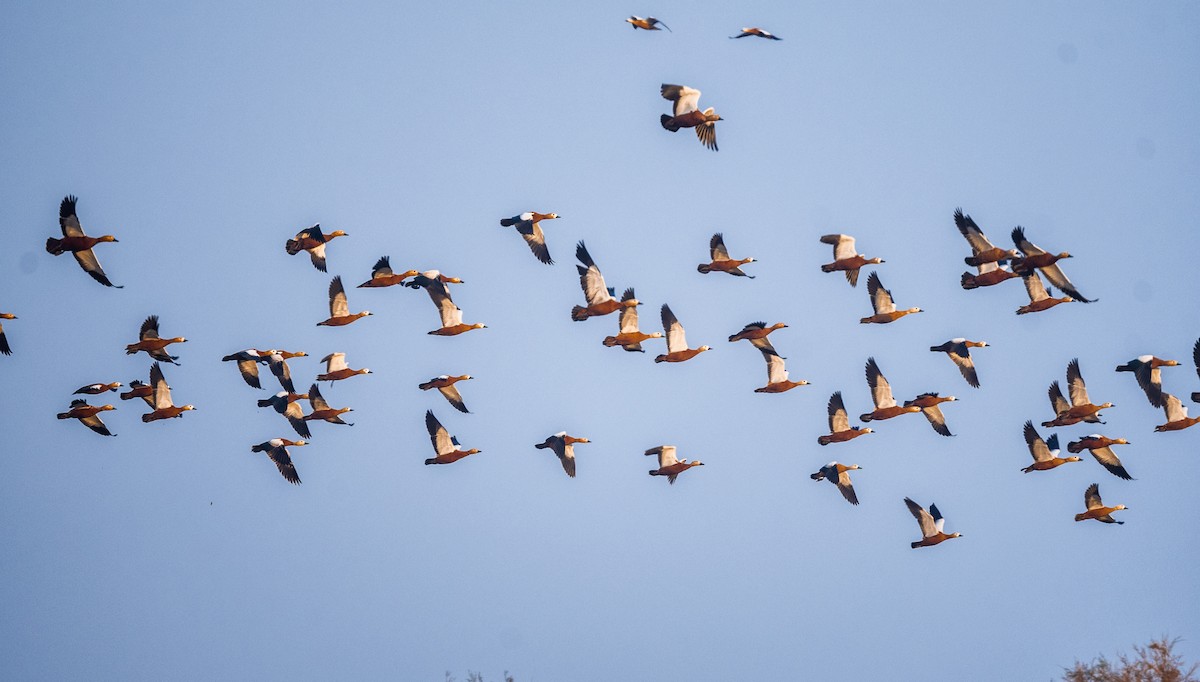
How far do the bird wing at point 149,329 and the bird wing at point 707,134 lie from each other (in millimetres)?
13365

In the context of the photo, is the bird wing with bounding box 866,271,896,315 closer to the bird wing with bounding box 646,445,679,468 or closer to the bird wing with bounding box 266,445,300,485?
the bird wing with bounding box 646,445,679,468

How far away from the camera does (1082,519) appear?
4041 centimetres

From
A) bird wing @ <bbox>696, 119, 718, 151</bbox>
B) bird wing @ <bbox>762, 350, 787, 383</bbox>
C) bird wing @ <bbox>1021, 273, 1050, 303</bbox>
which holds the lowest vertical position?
bird wing @ <bbox>762, 350, 787, 383</bbox>

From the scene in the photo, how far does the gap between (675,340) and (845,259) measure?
14.1 feet

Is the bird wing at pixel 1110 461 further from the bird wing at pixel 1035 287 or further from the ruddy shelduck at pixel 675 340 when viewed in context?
the ruddy shelduck at pixel 675 340

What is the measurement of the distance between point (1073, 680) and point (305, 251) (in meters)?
22.7

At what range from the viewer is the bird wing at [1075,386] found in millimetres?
40875

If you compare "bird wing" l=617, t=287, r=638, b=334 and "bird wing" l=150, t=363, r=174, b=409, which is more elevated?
"bird wing" l=617, t=287, r=638, b=334

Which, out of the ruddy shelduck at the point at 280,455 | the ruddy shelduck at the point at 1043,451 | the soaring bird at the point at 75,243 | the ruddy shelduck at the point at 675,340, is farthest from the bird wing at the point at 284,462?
the ruddy shelduck at the point at 1043,451

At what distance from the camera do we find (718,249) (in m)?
40.5

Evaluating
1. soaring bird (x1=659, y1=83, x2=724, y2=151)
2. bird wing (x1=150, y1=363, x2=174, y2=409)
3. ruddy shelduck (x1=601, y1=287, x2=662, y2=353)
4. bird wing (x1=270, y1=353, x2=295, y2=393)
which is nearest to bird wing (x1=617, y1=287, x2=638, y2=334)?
ruddy shelduck (x1=601, y1=287, x2=662, y2=353)

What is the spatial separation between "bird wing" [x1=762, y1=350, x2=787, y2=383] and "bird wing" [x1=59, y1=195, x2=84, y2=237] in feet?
52.0

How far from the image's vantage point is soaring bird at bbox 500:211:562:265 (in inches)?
1555

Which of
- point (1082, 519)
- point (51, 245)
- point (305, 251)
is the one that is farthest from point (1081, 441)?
point (51, 245)
